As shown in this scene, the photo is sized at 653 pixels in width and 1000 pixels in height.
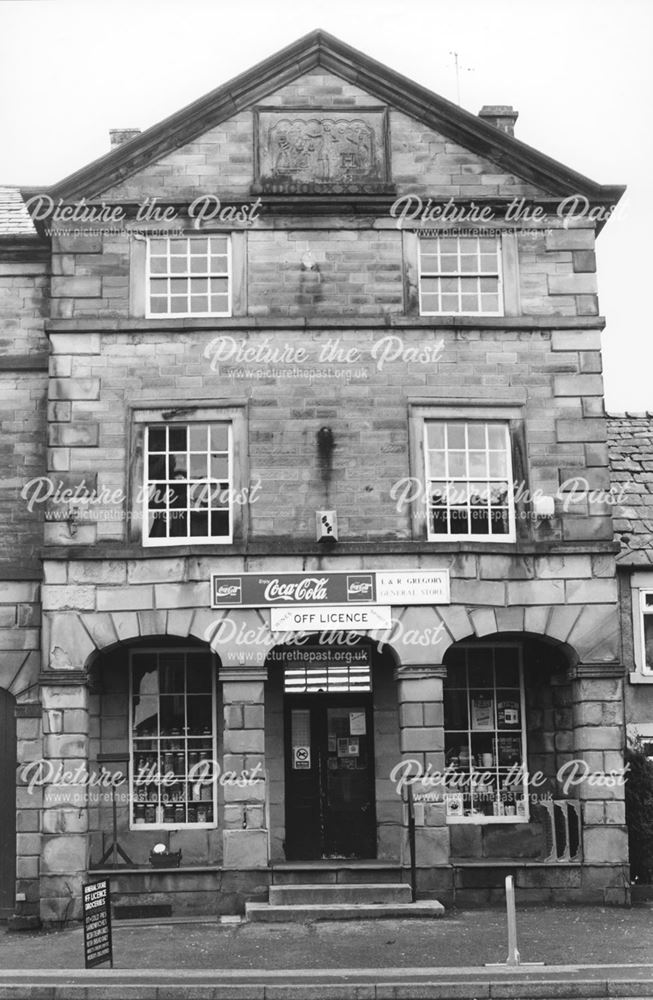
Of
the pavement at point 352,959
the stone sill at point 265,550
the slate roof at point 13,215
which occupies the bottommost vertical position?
the pavement at point 352,959

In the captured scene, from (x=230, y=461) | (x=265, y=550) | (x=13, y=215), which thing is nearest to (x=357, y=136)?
(x=230, y=461)

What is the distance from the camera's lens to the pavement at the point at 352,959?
11719mm

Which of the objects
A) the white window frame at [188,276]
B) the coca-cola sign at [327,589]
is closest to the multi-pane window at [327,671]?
the coca-cola sign at [327,589]

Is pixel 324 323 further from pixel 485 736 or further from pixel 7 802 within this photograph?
pixel 7 802

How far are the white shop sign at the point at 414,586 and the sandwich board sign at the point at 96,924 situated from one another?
18.7ft

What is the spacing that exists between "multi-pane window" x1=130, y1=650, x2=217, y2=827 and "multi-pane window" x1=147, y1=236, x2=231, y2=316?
4826mm

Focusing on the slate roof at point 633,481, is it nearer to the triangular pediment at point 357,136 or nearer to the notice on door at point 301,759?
the triangular pediment at point 357,136

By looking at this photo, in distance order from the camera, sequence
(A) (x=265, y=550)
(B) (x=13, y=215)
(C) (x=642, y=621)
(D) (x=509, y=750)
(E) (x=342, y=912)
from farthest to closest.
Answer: (B) (x=13, y=215) → (C) (x=642, y=621) → (D) (x=509, y=750) → (A) (x=265, y=550) → (E) (x=342, y=912)

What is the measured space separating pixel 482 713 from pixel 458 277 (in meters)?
6.16

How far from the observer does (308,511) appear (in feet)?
56.4

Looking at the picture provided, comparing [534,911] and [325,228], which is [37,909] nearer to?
[534,911]

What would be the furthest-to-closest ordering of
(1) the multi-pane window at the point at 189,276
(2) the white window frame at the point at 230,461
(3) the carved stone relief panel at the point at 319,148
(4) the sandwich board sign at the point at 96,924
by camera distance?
1. (3) the carved stone relief panel at the point at 319,148
2. (1) the multi-pane window at the point at 189,276
3. (2) the white window frame at the point at 230,461
4. (4) the sandwich board sign at the point at 96,924

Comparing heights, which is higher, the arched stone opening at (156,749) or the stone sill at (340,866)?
the arched stone opening at (156,749)

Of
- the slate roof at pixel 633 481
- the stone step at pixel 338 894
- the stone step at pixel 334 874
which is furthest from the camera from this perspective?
the slate roof at pixel 633 481
